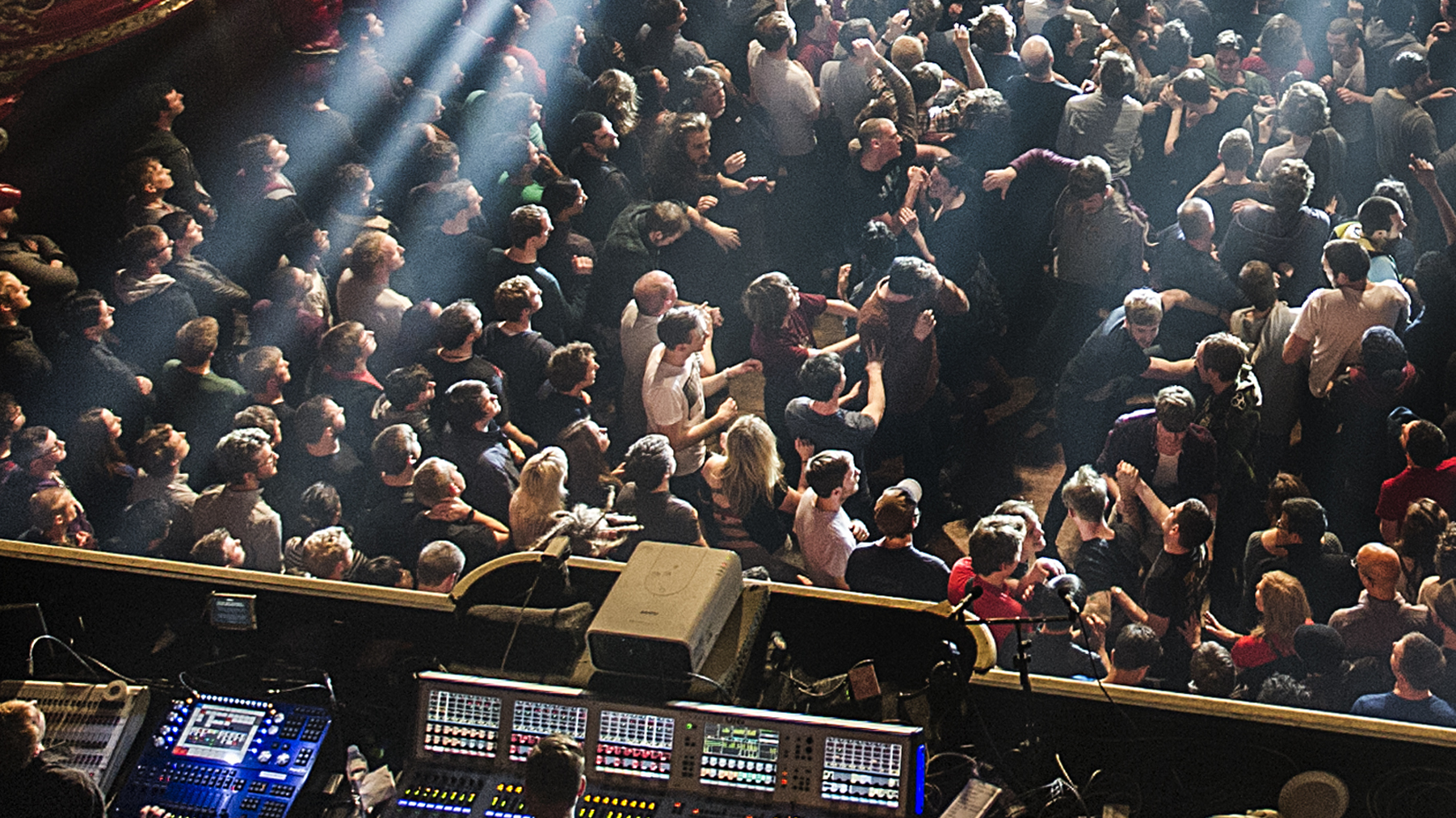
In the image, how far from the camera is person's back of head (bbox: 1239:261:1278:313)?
23.6 feet

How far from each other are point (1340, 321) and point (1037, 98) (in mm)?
2389

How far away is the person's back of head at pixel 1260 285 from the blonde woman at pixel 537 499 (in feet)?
11.5

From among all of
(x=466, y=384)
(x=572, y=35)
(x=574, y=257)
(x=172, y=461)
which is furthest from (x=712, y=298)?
(x=172, y=461)

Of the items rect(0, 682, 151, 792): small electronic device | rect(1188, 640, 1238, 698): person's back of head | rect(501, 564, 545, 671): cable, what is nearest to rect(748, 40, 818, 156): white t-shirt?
rect(1188, 640, 1238, 698): person's back of head

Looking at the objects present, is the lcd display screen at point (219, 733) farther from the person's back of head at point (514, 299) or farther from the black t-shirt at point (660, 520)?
the person's back of head at point (514, 299)

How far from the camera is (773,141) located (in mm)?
8766

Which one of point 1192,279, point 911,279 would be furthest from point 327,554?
point 1192,279

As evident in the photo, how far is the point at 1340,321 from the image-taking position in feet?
23.0

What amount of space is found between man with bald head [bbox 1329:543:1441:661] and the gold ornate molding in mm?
7284

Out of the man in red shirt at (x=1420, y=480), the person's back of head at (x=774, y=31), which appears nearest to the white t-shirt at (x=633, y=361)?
the person's back of head at (x=774, y=31)

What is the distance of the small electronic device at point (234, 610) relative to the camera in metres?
5.26

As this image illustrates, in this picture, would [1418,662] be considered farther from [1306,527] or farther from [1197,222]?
[1197,222]

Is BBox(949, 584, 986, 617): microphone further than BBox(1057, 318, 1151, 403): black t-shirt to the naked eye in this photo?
No

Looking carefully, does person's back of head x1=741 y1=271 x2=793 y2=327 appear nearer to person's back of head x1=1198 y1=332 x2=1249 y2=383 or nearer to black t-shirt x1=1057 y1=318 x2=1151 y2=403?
black t-shirt x1=1057 y1=318 x2=1151 y2=403
